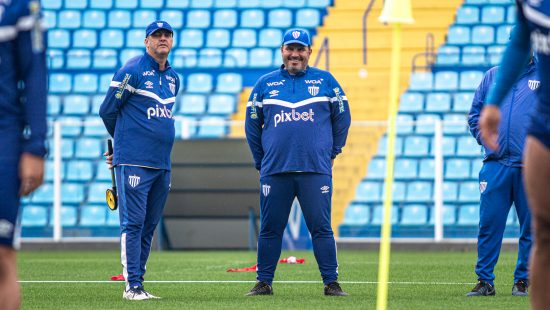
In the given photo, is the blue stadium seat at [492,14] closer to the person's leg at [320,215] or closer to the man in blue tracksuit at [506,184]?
the man in blue tracksuit at [506,184]

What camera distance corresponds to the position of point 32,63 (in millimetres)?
4664

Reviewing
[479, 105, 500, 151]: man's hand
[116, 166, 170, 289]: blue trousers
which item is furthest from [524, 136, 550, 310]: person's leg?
[116, 166, 170, 289]: blue trousers

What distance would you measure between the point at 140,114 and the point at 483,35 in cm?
1326

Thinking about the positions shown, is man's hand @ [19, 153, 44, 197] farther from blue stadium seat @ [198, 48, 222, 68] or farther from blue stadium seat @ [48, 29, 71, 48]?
blue stadium seat @ [48, 29, 71, 48]

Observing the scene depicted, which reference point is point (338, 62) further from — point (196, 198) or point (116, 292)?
point (116, 292)

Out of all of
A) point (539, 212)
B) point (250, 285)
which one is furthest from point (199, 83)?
point (539, 212)

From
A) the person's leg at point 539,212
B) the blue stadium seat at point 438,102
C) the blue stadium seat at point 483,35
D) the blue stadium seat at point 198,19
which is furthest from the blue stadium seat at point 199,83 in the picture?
the person's leg at point 539,212

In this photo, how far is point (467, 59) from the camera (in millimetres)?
19297

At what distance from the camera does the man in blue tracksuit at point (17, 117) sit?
14.9 ft

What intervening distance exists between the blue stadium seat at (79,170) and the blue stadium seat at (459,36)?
7499 mm

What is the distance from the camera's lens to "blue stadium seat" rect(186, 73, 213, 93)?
66.7 ft

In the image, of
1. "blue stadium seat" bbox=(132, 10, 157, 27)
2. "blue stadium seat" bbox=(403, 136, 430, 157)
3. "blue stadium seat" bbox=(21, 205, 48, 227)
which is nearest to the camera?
"blue stadium seat" bbox=(403, 136, 430, 157)

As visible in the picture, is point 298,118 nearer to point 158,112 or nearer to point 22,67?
point 158,112

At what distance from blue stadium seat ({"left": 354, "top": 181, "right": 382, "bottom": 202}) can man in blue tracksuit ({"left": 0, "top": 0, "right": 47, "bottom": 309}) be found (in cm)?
1200
